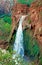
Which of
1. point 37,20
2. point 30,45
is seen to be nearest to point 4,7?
point 30,45

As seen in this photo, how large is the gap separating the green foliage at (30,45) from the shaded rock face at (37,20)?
47cm

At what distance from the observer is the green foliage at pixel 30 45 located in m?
14.1

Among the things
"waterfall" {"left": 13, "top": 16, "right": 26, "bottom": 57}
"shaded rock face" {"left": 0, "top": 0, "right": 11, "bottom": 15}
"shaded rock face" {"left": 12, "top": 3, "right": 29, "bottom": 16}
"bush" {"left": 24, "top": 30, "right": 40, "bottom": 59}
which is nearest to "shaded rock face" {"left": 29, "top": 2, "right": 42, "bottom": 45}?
"bush" {"left": 24, "top": 30, "right": 40, "bottom": 59}

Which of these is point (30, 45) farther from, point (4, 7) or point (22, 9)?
point (4, 7)

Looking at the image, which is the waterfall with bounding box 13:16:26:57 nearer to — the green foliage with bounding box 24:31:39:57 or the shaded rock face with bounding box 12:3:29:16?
the green foliage with bounding box 24:31:39:57

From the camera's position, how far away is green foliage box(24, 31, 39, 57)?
1411 centimetres

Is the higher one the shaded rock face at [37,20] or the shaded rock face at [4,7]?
the shaded rock face at [37,20]

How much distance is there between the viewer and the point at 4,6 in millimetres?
33844

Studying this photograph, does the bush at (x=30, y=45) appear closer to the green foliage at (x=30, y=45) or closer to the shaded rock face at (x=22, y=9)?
the green foliage at (x=30, y=45)

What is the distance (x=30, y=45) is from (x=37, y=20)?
143cm

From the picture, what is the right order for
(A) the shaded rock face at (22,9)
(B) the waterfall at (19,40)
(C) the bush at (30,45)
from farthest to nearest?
(A) the shaded rock face at (22,9) → (B) the waterfall at (19,40) → (C) the bush at (30,45)

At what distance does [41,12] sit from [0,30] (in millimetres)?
10800

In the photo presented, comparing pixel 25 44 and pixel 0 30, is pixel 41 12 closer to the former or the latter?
pixel 25 44

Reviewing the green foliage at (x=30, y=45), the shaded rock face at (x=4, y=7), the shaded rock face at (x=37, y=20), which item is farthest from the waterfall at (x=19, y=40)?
the shaded rock face at (x=4, y=7)
